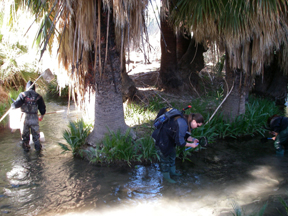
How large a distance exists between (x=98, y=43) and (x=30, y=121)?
8.32 feet

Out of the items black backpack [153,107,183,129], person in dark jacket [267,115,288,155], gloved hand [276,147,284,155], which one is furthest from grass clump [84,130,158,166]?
gloved hand [276,147,284,155]

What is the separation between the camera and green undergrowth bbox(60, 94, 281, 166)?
206 inches

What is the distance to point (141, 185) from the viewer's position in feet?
15.0

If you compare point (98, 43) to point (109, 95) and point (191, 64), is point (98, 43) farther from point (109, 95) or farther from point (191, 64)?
point (191, 64)

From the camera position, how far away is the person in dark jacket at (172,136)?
4246mm

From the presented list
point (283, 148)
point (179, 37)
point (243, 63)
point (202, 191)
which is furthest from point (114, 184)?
point (179, 37)

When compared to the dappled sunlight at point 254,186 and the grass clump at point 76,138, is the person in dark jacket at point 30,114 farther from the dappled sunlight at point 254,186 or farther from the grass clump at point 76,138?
the dappled sunlight at point 254,186

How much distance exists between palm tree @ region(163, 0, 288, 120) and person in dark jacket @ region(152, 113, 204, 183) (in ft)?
7.77

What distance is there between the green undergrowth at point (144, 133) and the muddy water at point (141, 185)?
219 millimetres

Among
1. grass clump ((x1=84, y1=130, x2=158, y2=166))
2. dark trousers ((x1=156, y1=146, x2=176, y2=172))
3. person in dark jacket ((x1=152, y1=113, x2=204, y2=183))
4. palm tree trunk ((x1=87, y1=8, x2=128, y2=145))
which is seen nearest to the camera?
person in dark jacket ((x1=152, y1=113, x2=204, y2=183))

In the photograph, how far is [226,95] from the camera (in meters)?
7.16

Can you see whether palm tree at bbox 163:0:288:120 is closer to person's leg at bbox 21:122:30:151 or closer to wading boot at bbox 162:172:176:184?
wading boot at bbox 162:172:176:184

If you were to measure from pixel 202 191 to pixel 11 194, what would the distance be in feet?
9.87

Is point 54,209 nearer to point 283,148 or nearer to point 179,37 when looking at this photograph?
point 283,148
